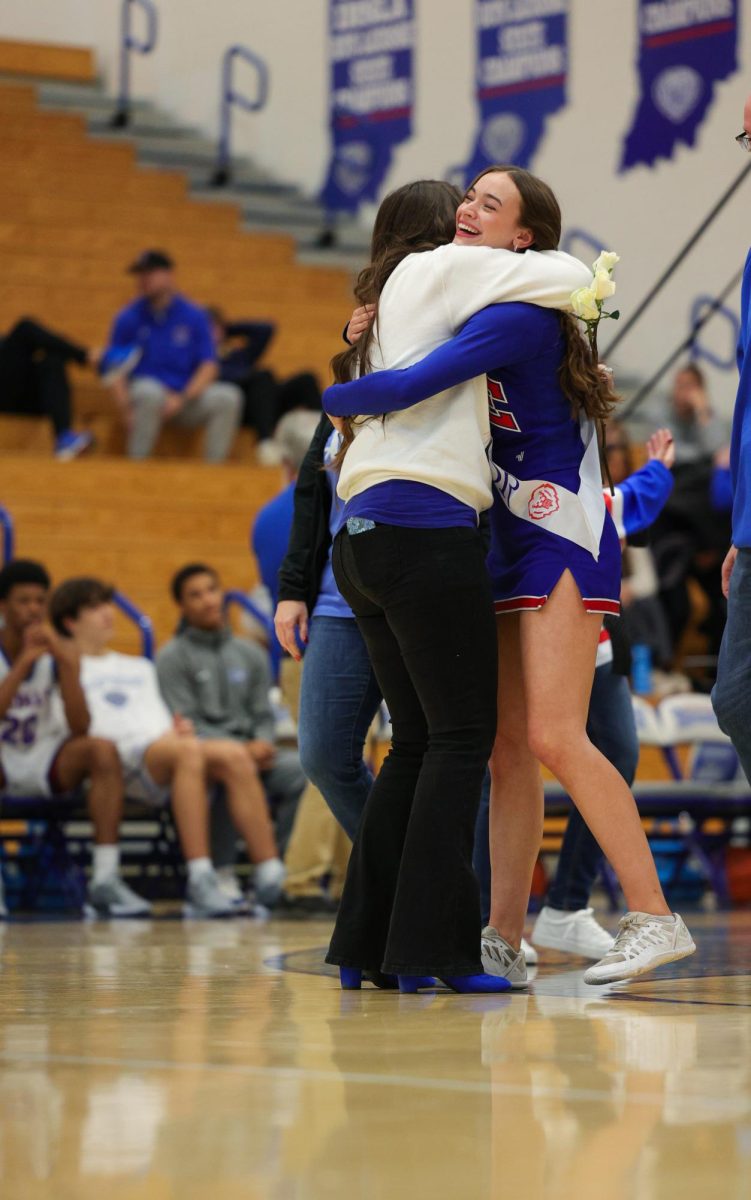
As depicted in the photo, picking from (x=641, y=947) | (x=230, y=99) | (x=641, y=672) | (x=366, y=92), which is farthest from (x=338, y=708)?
(x=230, y=99)

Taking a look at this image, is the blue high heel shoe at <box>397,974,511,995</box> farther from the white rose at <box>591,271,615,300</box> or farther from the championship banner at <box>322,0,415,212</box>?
the championship banner at <box>322,0,415,212</box>

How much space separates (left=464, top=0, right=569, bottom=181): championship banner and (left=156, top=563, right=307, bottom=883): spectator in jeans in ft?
21.1

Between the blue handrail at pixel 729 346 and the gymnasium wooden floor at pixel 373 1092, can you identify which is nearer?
the gymnasium wooden floor at pixel 373 1092

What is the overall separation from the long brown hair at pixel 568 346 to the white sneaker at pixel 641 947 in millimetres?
948

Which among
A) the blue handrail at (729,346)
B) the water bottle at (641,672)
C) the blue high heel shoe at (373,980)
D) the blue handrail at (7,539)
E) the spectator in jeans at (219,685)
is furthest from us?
the blue handrail at (729,346)

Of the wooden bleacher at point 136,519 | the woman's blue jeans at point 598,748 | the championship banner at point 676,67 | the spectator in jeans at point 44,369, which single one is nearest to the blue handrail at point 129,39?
the championship banner at point 676,67

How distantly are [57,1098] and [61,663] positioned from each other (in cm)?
492

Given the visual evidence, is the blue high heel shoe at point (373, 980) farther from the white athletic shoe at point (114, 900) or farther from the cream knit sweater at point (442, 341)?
the white athletic shoe at point (114, 900)

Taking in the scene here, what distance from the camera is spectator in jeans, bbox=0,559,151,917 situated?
7.04 metres

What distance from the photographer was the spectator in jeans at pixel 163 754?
705 centimetres

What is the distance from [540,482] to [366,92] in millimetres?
11441

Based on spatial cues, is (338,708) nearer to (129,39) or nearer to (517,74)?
(517,74)

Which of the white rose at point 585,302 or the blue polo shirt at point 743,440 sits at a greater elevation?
the white rose at point 585,302

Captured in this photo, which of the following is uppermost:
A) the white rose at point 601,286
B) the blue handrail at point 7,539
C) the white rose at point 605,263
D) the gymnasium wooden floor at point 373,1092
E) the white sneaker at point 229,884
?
the white rose at point 605,263
